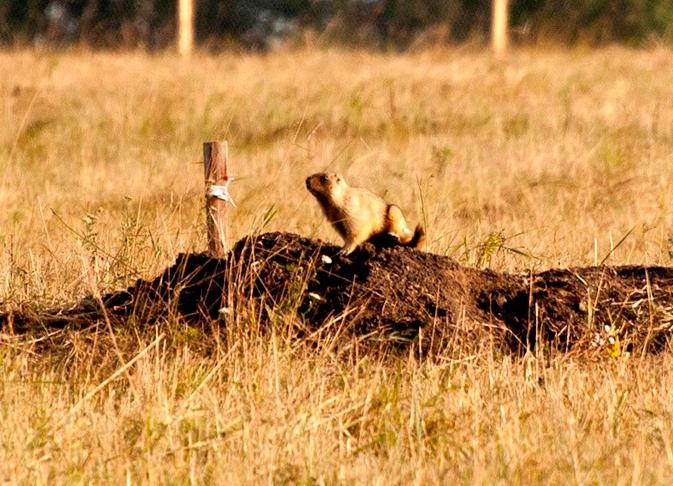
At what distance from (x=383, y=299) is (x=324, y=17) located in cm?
2708

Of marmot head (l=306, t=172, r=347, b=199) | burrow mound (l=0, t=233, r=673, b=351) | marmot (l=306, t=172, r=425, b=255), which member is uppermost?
marmot head (l=306, t=172, r=347, b=199)

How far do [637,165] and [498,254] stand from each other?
14.1 ft

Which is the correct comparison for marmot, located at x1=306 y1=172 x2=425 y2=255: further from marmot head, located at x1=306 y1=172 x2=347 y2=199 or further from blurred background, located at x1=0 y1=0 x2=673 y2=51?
blurred background, located at x1=0 y1=0 x2=673 y2=51

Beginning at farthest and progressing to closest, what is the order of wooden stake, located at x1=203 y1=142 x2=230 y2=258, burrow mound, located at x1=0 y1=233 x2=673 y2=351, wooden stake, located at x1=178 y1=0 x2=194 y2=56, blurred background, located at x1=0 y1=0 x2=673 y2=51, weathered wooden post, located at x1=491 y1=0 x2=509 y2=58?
blurred background, located at x1=0 y1=0 x2=673 y2=51, weathered wooden post, located at x1=491 y1=0 x2=509 y2=58, wooden stake, located at x1=178 y1=0 x2=194 y2=56, wooden stake, located at x1=203 y1=142 x2=230 y2=258, burrow mound, located at x1=0 y1=233 x2=673 y2=351

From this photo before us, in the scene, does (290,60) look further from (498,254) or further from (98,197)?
(498,254)

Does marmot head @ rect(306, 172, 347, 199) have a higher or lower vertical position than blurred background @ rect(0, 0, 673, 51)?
higher

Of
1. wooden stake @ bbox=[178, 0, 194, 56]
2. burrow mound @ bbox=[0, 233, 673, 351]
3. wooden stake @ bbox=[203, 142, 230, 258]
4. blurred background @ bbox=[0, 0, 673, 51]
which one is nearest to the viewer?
burrow mound @ bbox=[0, 233, 673, 351]

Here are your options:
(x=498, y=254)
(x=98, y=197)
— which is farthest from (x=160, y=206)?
(x=498, y=254)

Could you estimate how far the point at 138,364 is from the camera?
18.9ft

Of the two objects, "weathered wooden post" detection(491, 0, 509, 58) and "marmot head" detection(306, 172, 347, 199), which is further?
"weathered wooden post" detection(491, 0, 509, 58)

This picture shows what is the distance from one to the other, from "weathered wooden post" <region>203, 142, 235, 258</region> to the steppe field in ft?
1.77

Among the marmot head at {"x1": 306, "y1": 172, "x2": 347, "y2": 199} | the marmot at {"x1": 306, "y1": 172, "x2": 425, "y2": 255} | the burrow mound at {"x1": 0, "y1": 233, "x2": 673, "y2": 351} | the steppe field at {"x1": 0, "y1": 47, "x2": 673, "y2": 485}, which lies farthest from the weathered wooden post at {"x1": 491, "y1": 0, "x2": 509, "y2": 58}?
the burrow mound at {"x1": 0, "y1": 233, "x2": 673, "y2": 351}

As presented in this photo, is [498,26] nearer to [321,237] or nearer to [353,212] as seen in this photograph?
[321,237]

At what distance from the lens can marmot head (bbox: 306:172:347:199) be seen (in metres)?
6.95
